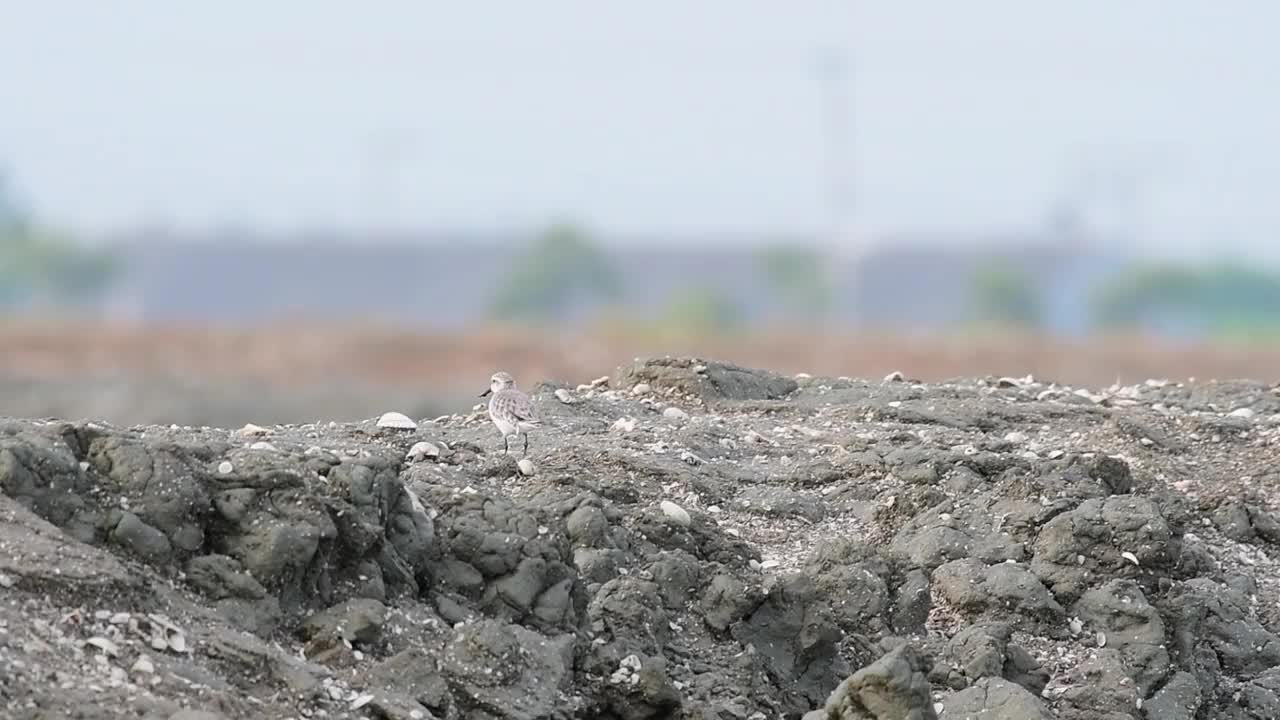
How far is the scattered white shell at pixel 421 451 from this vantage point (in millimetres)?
7784

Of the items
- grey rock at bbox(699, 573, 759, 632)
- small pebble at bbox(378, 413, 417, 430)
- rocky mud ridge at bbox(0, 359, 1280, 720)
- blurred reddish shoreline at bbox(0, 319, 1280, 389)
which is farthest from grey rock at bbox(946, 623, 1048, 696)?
blurred reddish shoreline at bbox(0, 319, 1280, 389)

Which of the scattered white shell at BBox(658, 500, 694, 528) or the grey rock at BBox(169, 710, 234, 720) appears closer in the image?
the grey rock at BBox(169, 710, 234, 720)

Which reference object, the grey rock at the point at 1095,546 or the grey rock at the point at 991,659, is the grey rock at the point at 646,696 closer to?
the grey rock at the point at 991,659

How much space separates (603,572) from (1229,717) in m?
2.55

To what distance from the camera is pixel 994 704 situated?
6648mm

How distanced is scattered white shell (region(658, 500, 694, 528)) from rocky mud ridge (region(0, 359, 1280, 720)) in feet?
0.05

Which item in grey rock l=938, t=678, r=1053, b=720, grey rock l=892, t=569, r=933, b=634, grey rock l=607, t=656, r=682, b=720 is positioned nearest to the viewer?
grey rock l=607, t=656, r=682, b=720

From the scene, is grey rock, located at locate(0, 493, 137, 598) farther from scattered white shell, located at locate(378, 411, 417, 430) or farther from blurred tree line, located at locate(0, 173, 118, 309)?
blurred tree line, located at locate(0, 173, 118, 309)

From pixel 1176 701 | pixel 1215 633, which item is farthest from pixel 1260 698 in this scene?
pixel 1176 701

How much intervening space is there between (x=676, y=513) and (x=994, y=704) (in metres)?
1.55

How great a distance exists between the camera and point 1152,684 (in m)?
7.30

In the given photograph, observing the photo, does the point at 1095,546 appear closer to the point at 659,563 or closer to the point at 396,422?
the point at 659,563

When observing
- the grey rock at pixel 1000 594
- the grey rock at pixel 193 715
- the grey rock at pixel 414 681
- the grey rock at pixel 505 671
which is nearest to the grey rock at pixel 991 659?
the grey rock at pixel 1000 594

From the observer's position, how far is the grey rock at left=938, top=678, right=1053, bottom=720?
6574 millimetres
